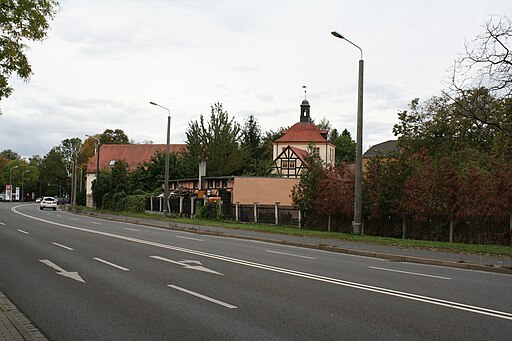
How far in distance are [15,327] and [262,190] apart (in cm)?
3669

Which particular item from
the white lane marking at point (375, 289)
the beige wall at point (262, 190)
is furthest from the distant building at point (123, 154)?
the white lane marking at point (375, 289)

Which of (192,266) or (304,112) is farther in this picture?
(304,112)

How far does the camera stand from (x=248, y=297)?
31.7ft

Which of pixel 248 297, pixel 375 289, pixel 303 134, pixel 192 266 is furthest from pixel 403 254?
pixel 303 134

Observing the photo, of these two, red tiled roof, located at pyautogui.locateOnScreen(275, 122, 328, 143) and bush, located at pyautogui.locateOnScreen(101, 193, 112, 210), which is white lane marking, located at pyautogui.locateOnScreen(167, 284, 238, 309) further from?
red tiled roof, located at pyautogui.locateOnScreen(275, 122, 328, 143)

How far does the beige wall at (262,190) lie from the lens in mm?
43750

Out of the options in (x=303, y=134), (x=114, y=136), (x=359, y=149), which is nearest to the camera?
(x=359, y=149)

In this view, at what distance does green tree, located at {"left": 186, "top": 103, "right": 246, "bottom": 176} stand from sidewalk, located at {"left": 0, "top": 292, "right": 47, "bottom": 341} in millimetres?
51584

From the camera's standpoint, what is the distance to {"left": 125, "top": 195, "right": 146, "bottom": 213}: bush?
2087 inches

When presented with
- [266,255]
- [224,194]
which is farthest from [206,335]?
[224,194]

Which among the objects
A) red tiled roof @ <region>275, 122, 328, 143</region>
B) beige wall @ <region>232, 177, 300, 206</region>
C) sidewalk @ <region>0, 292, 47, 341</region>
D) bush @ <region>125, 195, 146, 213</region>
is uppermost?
red tiled roof @ <region>275, 122, 328, 143</region>

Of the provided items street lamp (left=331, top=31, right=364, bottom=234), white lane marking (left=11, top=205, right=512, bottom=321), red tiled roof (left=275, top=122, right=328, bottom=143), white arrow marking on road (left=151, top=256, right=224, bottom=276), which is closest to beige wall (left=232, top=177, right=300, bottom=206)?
street lamp (left=331, top=31, right=364, bottom=234)

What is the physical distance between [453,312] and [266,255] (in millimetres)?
9135

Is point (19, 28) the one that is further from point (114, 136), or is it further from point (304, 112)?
point (114, 136)
